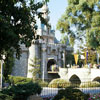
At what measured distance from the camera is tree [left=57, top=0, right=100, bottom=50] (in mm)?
19734

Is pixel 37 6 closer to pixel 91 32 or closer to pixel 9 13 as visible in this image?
pixel 9 13

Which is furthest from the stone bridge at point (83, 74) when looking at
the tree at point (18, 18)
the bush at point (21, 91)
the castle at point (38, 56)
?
the tree at point (18, 18)

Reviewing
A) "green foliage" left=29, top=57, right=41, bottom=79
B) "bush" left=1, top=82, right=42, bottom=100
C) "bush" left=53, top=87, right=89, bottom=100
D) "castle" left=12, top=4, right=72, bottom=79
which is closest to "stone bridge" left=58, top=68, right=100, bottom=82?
"castle" left=12, top=4, right=72, bottom=79

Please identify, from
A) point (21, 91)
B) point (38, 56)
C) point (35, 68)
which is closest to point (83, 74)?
point (35, 68)

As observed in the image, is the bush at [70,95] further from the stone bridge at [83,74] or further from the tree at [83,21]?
the stone bridge at [83,74]

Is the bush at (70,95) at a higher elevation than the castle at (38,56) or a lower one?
lower

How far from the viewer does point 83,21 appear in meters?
21.8

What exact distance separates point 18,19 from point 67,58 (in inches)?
1462

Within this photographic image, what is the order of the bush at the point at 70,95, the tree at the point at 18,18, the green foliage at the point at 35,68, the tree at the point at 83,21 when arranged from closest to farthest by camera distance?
1. the tree at the point at 18,18
2. the bush at the point at 70,95
3. the tree at the point at 83,21
4. the green foliage at the point at 35,68

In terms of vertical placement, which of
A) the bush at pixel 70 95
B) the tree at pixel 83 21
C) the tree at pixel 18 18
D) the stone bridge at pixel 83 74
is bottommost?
the bush at pixel 70 95

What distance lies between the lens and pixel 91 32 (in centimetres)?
1953

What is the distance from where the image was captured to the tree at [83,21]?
19734 millimetres

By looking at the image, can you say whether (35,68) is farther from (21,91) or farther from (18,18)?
(18,18)

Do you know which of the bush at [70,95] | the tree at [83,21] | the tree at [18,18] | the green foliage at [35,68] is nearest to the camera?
the tree at [18,18]
